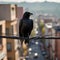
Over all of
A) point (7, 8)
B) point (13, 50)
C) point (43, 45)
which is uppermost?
point (7, 8)

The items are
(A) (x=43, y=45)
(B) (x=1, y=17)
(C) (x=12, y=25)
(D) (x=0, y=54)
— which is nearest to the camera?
(D) (x=0, y=54)

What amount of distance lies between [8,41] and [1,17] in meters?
0.69

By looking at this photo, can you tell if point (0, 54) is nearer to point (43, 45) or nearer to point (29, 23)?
point (29, 23)

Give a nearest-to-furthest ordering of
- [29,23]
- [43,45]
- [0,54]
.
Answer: [29,23]
[0,54]
[43,45]

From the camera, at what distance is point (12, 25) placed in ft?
14.6

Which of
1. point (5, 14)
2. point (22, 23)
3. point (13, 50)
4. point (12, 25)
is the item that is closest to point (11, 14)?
point (5, 14)

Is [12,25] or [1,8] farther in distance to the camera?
[12,25]

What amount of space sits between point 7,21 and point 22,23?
2776 mm

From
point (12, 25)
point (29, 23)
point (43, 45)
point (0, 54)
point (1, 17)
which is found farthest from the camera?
point (43, 45)

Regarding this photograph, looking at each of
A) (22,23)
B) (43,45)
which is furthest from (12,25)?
(43,45)

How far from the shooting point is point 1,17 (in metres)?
4.00

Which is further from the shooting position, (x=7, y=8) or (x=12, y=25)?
(x=12, y=25)

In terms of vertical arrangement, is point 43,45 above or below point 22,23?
below

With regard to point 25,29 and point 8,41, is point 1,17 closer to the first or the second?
point 8,41
